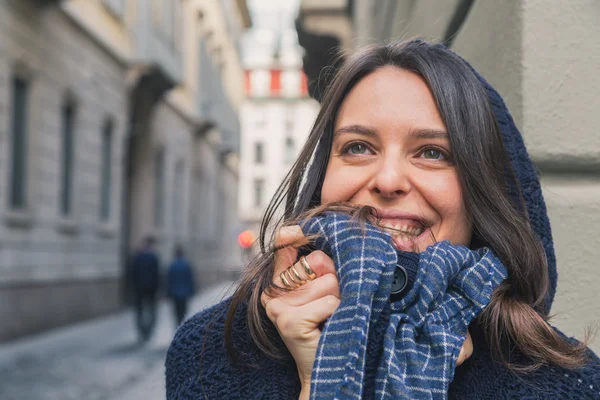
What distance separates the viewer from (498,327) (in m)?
1.70

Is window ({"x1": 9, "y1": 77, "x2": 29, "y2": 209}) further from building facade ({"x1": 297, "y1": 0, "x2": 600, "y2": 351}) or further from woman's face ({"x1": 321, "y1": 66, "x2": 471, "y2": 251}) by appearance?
woman's face ({"x1": 321, "y1": 66, "x2": 471, "y2": 251})

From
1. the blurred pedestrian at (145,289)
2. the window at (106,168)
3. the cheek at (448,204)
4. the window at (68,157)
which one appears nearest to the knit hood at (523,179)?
the cheek at (448,204)

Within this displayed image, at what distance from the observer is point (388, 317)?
1569mm

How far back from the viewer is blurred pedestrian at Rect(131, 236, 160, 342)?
12602 mm

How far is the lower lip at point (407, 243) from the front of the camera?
1.74 meters

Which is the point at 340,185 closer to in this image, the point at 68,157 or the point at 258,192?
the point at 68,157

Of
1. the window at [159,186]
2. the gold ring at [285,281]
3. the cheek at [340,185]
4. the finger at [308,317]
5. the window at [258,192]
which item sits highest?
the window at [258,192]

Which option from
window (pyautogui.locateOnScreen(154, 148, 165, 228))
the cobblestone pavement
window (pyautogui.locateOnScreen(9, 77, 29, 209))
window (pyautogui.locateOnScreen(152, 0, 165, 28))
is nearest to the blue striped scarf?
the cobblestone pavement

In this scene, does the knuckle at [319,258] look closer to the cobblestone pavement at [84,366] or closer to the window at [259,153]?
the cobblestone pavement at [84,366]

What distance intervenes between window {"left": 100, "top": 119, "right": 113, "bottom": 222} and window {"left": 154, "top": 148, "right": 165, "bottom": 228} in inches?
181

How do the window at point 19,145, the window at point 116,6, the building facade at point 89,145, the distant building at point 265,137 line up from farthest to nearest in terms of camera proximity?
the distant building at point 265,137
the window at point 116,6
the window at point 19,145
the building facade at point 89,145

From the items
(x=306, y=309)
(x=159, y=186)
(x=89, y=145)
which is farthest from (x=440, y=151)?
(x=159, y=186)

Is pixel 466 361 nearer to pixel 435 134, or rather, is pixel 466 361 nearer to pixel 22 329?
pixel 435 134

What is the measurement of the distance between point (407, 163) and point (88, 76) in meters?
14.8
